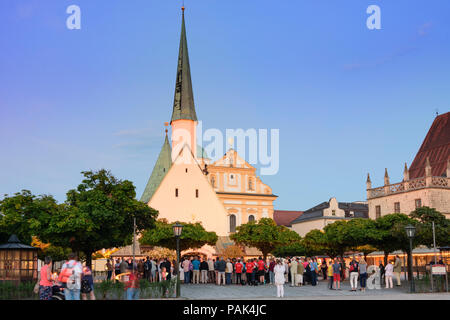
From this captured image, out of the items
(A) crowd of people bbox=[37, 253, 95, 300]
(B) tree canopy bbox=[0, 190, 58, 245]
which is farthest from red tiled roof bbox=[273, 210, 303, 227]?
(A) crowd of people bbox=[37, 253, 95, 300]

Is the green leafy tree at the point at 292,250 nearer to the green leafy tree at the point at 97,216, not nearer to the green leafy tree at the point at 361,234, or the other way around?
the green leafy tree at the point at 361,234

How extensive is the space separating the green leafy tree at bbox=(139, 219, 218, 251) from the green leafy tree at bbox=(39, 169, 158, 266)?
10.8 m

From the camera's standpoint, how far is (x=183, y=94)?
79250mm

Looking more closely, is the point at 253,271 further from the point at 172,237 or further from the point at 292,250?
the point at 292,250

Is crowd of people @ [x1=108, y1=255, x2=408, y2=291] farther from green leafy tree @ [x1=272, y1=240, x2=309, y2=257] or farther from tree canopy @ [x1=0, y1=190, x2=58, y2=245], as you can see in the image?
green leafy tree @ [x1=272, y1=240, x2=309, y2=257]

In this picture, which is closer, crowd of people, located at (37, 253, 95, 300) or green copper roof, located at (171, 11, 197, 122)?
crowd of people, located at (37, 253, 95, 300)

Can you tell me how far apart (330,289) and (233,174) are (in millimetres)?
52473

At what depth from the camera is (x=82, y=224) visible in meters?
26.9

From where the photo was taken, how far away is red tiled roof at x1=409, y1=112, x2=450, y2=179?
187 feet

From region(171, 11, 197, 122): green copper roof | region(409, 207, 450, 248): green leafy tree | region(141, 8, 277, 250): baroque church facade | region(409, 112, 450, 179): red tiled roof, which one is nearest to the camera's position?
region(409, 207, 450, 248): green leafy tree

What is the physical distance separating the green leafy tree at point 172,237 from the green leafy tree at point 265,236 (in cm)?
282

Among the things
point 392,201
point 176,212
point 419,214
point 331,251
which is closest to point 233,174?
point 176,212

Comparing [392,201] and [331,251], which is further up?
[392,201]
